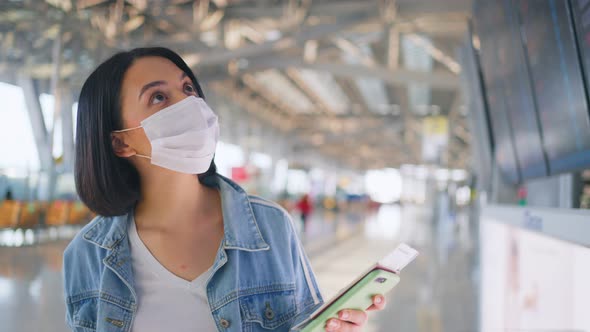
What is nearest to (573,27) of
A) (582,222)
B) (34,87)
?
(582,222)

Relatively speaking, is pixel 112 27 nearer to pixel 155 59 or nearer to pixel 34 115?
pixel 34 115

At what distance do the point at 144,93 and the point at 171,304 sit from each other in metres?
0.73

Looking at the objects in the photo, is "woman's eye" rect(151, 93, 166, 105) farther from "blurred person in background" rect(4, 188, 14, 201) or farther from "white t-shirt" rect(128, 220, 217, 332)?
"blurred person in background" rect(4, 188, 14, 201)

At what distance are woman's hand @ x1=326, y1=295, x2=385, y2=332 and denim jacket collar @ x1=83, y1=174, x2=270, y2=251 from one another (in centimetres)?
38

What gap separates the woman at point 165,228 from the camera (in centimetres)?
177

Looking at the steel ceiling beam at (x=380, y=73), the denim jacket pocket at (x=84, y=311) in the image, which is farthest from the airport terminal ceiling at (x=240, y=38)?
the denim jacket pocket at (x=84, y=311)

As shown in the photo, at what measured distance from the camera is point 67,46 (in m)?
13.7

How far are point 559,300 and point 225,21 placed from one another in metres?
15.1

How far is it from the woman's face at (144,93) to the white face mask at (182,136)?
3 centimetres

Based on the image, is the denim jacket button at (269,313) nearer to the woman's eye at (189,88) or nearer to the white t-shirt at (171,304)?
the white t-shirt at (171,304)

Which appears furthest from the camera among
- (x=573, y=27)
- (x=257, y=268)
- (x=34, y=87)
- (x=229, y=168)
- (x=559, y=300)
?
(x=229, y=168)

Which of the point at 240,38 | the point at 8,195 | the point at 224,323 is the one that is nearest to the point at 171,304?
the point at 224,323

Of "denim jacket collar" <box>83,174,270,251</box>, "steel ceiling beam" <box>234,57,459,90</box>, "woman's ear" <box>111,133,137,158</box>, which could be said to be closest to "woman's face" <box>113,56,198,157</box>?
"woman's ear" <box>111,133,137,158</box>

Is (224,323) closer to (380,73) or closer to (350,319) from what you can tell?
(350,319)
